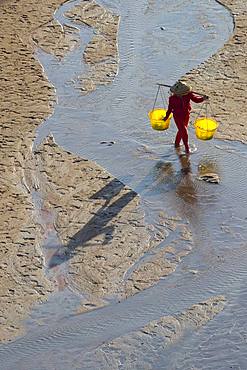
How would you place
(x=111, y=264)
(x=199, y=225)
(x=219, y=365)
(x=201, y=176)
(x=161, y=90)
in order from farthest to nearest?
1. (x=161, y=90)
2. (x=201, y=176)
3. (x=199, y=225)
4. (x=111, y=264)
5. (x=219, y=365)

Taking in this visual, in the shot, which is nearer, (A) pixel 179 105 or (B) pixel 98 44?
(A) pixel 179 105

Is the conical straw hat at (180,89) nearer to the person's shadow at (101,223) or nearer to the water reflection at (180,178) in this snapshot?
the water reflection at (180,178)

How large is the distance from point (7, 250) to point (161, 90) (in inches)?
174

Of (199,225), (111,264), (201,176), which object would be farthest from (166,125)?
(111,264)

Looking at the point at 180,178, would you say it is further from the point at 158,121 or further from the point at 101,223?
the point at 101,223

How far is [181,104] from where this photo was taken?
10.4 metres

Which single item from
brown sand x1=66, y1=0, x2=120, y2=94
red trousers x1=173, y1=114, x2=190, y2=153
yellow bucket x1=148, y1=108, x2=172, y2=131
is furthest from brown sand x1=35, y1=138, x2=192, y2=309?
brown sand x1=66, y1=0, x2=120, y2=94

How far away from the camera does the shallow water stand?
780 cm

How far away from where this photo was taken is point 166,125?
10.6 m

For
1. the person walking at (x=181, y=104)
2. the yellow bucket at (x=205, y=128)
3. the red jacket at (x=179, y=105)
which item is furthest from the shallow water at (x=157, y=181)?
the red jacket at (x=179, y=105)

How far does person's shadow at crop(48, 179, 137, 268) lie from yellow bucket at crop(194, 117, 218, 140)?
3.99 feet

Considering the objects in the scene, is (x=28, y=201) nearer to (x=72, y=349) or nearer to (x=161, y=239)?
(x=161, y=239)

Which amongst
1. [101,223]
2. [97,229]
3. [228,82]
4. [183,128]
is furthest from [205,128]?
[228,82]

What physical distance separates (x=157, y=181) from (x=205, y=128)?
92 cm
